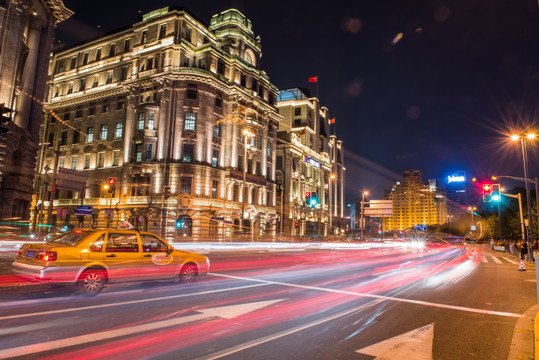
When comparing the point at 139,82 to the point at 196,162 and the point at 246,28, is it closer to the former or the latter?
the point at 196,162

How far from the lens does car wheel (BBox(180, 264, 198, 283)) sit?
1081 centimetres

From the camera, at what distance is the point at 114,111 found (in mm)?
47656

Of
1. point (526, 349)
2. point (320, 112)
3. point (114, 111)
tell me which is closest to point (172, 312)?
point (526, 349)

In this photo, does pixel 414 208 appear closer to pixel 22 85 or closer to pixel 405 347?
pixel 22 85

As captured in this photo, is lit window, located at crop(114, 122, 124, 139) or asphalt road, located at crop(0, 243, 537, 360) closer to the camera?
asphalt road, located at crop(0, 243, 537, 360)

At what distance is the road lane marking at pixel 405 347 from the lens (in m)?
5.09

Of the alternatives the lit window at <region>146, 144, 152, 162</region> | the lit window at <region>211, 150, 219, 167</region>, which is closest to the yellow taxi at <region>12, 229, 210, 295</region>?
the lit window at <region>211, 150, 219, 167</region>

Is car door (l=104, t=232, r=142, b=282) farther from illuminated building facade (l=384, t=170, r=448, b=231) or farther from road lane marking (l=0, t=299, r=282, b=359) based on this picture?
illuminated building facade (l=384, t=170, r=448, b=231)

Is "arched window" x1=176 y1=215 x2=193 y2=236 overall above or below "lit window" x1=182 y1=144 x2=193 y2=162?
below

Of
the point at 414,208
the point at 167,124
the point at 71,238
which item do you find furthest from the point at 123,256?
the point at 414,208

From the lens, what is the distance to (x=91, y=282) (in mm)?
8812

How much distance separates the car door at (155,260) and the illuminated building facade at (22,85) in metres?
20.7

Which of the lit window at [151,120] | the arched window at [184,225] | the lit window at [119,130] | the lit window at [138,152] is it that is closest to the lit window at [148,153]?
the lit window at [138,152]

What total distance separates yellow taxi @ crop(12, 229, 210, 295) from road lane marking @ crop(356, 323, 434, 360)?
6.65 m
